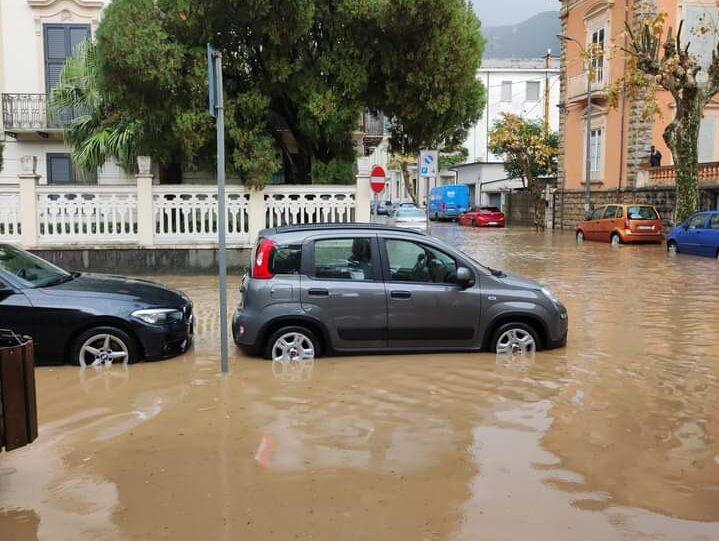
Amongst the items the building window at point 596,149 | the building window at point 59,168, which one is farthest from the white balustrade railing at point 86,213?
the building window at point 596,149

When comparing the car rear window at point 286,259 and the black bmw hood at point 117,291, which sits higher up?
the car rear window at point 286,259

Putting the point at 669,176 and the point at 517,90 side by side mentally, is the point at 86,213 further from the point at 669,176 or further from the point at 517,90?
the point at 517,90

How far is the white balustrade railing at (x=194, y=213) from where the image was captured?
14.2m

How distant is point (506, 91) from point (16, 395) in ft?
205

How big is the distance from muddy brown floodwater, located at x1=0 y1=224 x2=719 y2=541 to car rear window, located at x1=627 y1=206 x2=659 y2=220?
61.7 ft

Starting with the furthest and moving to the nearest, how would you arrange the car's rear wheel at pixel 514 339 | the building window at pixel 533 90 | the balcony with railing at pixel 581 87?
the building window at pixel 533 90, the balcony with railing at pixel 581 87, the car's rear wheel at pixel 514 339

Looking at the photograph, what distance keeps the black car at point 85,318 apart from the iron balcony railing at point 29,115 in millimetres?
12968

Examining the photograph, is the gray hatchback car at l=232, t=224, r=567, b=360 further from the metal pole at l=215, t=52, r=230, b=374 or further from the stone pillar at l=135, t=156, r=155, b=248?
the stone pillar at l=135, t=156, r=155, b=248

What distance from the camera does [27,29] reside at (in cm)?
1964

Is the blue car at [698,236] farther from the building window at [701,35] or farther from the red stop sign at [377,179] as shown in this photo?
the red stop sign at [377,179]

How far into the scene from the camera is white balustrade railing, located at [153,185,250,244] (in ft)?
46.8

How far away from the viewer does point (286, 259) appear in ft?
25.1

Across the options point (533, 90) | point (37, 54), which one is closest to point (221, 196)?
point (37, 54)

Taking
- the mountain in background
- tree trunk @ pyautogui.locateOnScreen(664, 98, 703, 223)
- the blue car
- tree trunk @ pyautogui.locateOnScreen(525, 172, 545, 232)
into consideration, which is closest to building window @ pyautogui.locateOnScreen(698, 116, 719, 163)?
tree trunk @ pyautogui.locateOnScreen(664, 98, 703, 223)
